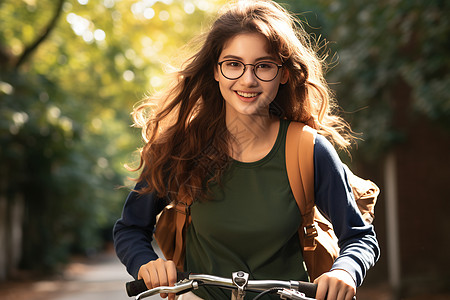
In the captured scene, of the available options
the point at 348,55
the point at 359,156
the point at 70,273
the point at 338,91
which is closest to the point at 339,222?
the point at 348,55

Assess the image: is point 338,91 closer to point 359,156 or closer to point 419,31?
point 359,156

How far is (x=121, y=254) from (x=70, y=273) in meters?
24.5

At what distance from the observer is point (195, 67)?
2750 mm

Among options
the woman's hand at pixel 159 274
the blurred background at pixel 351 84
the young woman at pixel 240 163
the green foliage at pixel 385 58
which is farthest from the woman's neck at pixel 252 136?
the green foliage at pixel 385 58

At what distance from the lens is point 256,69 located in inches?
97.8

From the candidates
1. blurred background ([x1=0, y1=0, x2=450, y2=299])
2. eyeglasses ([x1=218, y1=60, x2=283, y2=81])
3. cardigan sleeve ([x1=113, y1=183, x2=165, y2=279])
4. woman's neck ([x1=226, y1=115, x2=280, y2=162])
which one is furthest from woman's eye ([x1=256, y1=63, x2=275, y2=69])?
blurred background ([x1=0, y1=0, x2=450, y2=299])

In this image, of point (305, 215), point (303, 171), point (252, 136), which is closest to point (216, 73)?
point (252, 136)

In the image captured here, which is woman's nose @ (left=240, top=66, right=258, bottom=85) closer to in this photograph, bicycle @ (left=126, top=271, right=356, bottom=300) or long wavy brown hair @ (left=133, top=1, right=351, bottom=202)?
long wavy brown hair @ (left=133, top=1, right=351, bottom=202)

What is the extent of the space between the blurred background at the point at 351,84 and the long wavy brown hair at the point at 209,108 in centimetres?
462

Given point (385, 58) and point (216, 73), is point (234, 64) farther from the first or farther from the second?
point (385, 58)

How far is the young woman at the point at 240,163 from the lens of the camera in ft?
7.78

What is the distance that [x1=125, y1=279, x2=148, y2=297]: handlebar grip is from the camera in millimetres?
2264

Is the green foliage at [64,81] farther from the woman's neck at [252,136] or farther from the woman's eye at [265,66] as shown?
the woman's eye at [265,66]

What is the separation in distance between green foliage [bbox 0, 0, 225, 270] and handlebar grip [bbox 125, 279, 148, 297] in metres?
7.08
